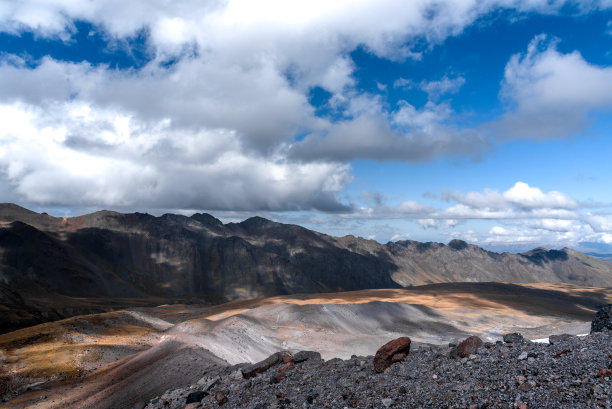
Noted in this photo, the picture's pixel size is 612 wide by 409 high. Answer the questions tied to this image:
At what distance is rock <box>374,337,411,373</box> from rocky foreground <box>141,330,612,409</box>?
41mm

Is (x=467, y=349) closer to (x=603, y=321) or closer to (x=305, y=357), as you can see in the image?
(x=305, y=357)

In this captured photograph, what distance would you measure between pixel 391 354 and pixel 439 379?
3.48 m

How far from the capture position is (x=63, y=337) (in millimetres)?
49438

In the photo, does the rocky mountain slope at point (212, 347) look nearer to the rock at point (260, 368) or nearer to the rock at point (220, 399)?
the rock at point (260, 368)

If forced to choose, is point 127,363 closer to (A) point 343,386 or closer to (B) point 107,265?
(A) point 343,386

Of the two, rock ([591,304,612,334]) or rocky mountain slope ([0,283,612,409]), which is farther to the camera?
rocky mountain slope ([0,283,612,409])

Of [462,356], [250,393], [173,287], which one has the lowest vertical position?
[173,287]

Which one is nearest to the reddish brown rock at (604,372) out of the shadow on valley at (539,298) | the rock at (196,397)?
the rock at (196,397)

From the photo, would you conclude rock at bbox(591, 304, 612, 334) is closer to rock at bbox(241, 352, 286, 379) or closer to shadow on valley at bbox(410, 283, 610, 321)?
rock at bbox(241, 352, 286, 379)

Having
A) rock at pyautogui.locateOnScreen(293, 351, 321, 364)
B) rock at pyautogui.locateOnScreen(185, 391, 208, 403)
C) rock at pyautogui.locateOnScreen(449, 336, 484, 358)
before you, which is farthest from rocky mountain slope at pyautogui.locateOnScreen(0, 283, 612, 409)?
rock at pyautogui.locateOnScreen(449, 336, 484, 358)

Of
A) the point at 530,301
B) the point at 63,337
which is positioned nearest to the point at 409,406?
the point at 63,337

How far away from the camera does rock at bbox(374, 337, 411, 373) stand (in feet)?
53.0

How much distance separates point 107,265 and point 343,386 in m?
176

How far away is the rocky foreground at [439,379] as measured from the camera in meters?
10.2
